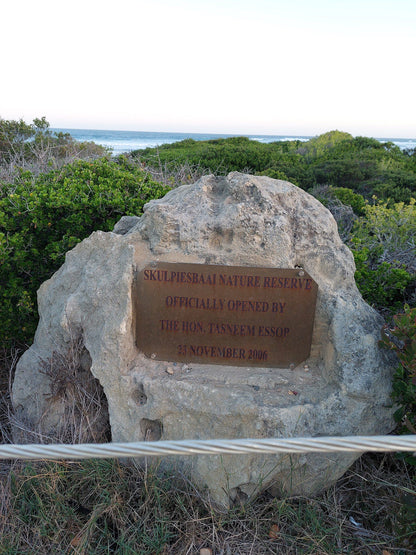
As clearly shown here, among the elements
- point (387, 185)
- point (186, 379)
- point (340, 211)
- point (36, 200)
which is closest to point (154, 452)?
point (186, 379)

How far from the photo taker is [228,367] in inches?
105

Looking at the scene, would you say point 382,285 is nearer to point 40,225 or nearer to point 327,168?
point 40,225

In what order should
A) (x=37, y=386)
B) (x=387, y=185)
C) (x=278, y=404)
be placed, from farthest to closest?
(x=387, y=185) < (x=37, y=386) < (x=278, y=404)

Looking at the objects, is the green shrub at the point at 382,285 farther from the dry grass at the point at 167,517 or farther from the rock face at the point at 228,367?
the dry grass at the point at 167,517

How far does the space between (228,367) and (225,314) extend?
33cm

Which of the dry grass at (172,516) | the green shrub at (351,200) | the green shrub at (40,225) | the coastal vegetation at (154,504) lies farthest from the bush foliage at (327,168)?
the dry grass at (172,516)

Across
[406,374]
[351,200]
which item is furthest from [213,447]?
[351,200]

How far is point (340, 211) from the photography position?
Answer: 6.94 metres

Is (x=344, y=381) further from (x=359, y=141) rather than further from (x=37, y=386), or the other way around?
(x=359, y=141)

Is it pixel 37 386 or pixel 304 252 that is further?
pixel 37 386

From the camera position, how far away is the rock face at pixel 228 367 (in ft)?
7.82

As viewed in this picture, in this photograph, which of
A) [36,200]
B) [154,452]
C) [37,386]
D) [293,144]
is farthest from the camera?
[293,144]

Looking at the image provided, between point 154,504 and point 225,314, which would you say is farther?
point 225,314

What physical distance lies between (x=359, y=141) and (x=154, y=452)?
632 inches
